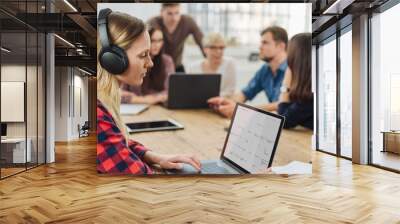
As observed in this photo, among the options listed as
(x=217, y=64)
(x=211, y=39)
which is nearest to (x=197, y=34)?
(x=211, y=39)

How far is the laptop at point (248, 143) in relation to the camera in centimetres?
585

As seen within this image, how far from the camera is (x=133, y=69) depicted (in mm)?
5859

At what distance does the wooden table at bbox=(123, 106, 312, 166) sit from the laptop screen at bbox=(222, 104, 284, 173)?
0.11 m

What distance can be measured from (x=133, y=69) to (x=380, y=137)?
459cm

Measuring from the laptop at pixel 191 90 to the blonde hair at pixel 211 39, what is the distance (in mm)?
467

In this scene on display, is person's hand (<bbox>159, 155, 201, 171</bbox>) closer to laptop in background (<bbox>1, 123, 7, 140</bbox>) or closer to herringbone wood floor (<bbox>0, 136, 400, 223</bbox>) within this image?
herringbone wood floor (<bbox>0, 136, 400, 223</bbox>)

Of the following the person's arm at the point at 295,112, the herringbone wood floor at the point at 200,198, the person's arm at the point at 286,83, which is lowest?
the herringbone wood floor at the point at 200,198

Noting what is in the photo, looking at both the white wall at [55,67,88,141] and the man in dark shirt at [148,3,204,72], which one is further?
the white wall at [55,67,88,141]

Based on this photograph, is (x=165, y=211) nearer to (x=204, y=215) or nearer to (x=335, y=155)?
(x=204, y=215)

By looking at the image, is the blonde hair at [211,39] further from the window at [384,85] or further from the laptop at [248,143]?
the window at [384,85]

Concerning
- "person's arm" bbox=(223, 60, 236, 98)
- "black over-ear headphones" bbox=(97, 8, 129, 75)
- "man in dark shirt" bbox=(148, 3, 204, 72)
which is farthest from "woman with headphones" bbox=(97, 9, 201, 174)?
"person's arm" bbox=(223, 60, 236, 98)

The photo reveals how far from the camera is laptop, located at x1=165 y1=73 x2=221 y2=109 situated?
588 cm

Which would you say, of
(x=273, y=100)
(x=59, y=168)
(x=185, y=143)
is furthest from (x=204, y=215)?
(x=59, y=168)

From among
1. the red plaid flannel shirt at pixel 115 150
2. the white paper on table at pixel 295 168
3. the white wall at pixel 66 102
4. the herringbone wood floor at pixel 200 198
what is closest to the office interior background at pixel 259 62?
the herringbone wood floor at pixel 200 198
